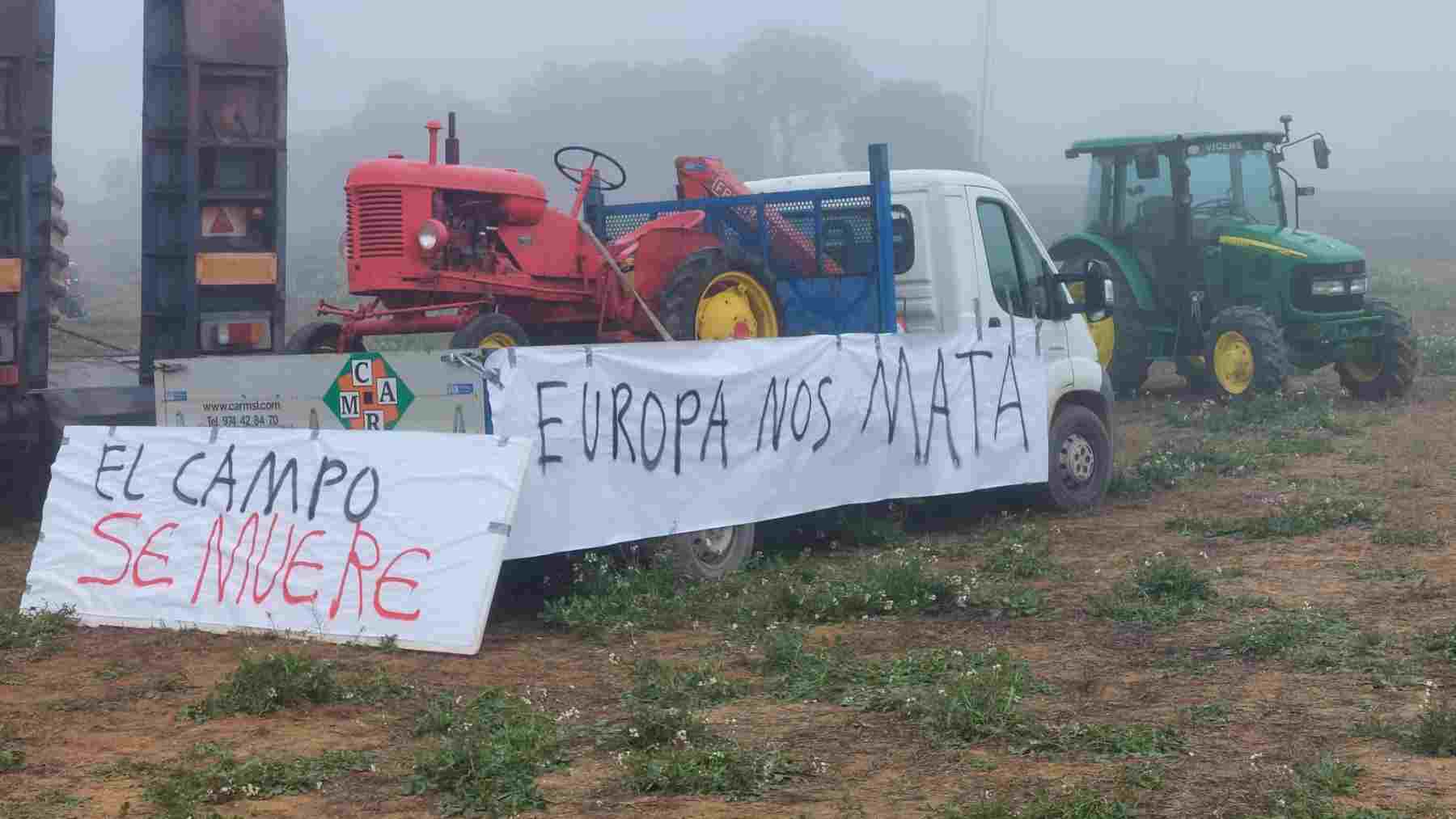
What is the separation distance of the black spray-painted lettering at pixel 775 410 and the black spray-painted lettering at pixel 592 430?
1373mm

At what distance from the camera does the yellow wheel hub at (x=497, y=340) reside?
9167 mm

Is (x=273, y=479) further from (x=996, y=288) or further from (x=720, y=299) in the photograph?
(x=996, y=288)

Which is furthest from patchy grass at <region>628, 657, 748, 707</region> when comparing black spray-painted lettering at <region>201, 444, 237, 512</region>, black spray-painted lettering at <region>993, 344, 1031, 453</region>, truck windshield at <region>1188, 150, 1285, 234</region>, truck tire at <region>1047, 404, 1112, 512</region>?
truck windshield at <region>1188, 150, 1285, 234</region>

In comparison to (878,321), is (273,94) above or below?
above

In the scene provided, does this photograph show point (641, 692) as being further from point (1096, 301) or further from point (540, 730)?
point (1096, 301)

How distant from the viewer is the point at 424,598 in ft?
23.9

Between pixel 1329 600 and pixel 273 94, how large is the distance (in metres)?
7.26

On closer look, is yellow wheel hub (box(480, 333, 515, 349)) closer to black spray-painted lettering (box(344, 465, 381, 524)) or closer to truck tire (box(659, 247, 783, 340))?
truck tire (box(659, 247, 783, 340))

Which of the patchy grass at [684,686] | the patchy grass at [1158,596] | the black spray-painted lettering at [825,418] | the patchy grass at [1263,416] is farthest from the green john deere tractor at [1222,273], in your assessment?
the patchy grass at [684,686]

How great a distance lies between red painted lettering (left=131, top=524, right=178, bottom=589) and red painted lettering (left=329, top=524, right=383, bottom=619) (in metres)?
0.99

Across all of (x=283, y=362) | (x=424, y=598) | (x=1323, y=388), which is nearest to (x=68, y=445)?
(x=283, y=362)

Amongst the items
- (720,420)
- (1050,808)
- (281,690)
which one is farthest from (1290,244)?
(1050,808)

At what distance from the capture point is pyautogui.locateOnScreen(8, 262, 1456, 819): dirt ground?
5.30 m

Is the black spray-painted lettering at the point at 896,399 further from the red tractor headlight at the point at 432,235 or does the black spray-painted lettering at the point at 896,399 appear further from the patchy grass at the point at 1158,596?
the red tractor headlight at the point at 432,235
